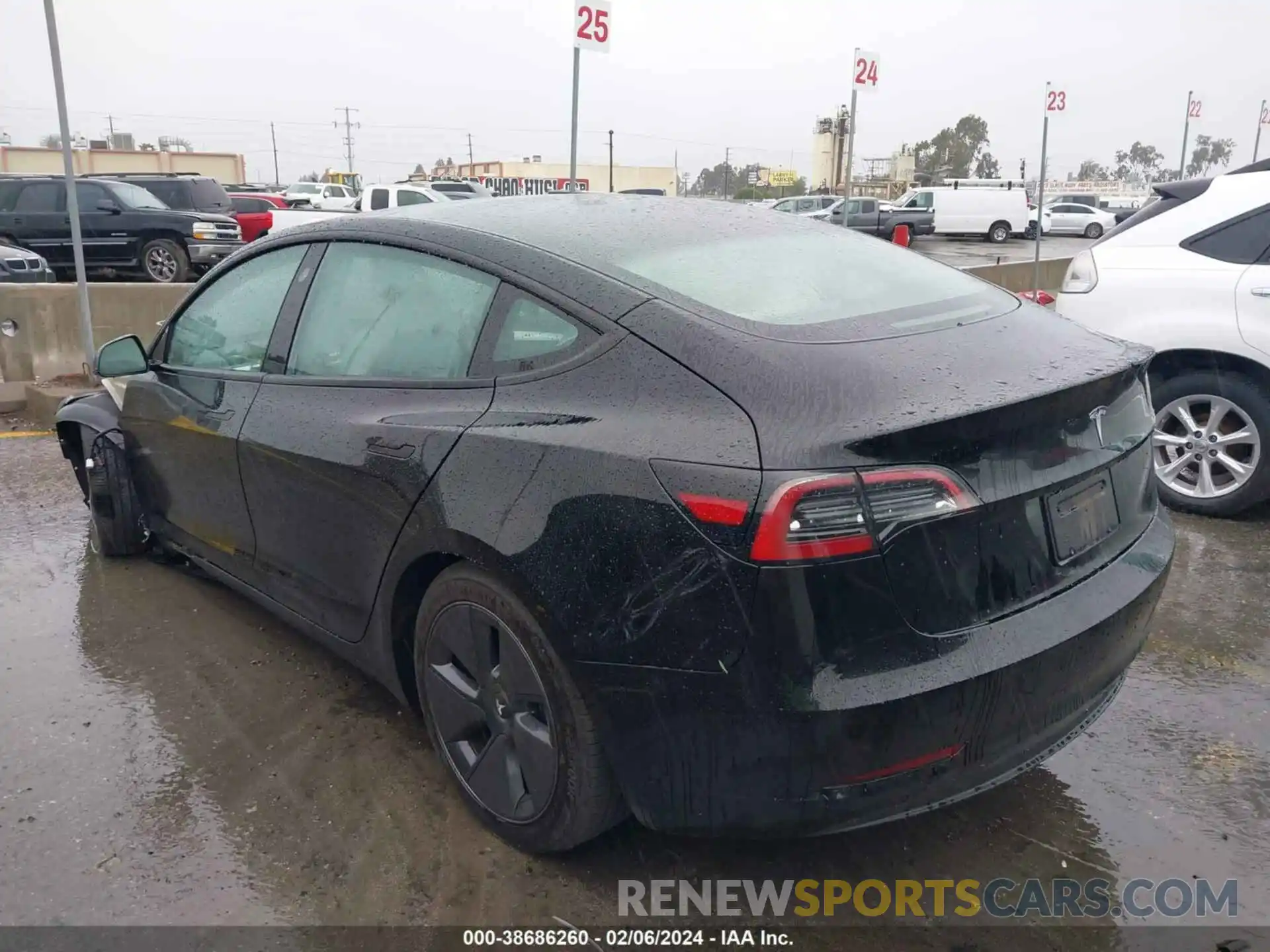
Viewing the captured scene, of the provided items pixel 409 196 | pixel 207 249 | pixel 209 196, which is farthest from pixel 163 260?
pixel 409 196

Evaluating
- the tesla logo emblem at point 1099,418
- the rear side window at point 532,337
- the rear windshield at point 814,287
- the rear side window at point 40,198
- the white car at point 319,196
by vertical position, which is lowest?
the tesla logo emblem at point 1099,418

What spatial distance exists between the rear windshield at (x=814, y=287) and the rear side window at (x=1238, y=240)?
106 inches

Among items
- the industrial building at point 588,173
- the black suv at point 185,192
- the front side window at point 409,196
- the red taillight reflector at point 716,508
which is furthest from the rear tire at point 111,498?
the industrial building at point 588,173

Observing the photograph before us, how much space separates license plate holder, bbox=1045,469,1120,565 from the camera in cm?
221

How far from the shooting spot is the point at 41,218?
53.5ft

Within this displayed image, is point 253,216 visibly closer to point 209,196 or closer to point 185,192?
point 209,196

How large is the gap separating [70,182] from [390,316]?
5.18 meters

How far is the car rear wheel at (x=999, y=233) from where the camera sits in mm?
39562

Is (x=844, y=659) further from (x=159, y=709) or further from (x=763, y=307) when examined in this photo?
(x=159, y=709)

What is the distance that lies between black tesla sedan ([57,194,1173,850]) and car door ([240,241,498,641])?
0.01m

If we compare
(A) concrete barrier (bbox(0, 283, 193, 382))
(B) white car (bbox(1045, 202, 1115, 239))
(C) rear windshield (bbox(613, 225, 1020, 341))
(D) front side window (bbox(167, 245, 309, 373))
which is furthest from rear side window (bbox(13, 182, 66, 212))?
(B) white car (bbox(1045, 202, 1115, 239))

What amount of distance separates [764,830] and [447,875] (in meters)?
0.87

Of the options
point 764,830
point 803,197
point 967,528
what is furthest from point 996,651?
point 803,197

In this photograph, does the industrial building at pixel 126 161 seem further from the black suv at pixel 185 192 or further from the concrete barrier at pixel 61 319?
the concrete barrier at pixel 61 319
